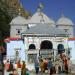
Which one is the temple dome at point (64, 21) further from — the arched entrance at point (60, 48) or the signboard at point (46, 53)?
the signboard at point (46, 53)

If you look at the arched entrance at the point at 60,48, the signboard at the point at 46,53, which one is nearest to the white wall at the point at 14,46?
the signboard at the point at 46,53

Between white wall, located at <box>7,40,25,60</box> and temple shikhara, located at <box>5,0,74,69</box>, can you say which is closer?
temple shikhara, located at <box>5,0,74,69</box>

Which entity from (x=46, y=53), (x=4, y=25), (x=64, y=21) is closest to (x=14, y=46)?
(x=46, y=53)

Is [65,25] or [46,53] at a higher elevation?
[65,25]

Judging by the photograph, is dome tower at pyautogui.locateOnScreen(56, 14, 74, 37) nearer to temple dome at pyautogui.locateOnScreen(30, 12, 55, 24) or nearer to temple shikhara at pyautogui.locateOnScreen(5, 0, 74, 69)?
temple dome at pyautogui.locateOnScreen(30, 12, 55, 24)

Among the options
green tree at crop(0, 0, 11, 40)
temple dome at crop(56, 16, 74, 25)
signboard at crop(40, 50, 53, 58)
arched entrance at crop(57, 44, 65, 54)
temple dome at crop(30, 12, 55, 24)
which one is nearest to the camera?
signboard at crop(40, 50, 53, 58)

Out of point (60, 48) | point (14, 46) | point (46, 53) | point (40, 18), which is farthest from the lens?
point (40, 18)

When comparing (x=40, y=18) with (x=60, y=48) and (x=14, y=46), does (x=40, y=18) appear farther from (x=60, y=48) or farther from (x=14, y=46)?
(x=14, y=46)

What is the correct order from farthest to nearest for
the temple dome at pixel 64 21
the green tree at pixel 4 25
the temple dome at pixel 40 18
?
the green tree at pixel 4 25
the temple dome at pixel 64 21
the temple dome at pixel 40 18

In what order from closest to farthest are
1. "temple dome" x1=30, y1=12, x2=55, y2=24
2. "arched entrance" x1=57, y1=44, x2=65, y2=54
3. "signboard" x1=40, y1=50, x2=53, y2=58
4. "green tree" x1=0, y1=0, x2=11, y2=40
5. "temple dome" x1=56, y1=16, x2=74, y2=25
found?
"signboard" x1=40, y1=50, x2=53, y2=58, "arched entrance" x1=57, y1=44, x2=65, y2=54, "temple dome" x1=30, y1=12, x2=55, y2=24, "temple dome" x1=56, y1=16, x2=74, y2=25, "green tree" x1=0, y1=0, x2=11, y2=40

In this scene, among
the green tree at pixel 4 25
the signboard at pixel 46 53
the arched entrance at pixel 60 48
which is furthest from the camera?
the green tree at pixel 4 25

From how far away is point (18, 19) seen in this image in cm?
6612

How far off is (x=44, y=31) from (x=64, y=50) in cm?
351

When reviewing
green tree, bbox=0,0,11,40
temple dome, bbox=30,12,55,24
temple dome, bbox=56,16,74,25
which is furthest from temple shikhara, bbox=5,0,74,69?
green tree, bbox=0,0,11,40
